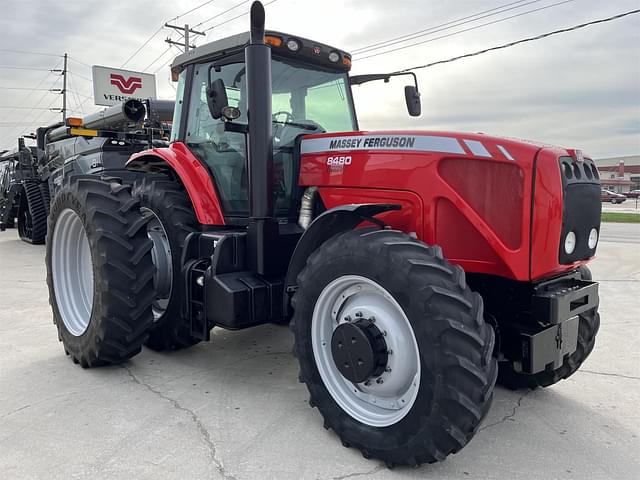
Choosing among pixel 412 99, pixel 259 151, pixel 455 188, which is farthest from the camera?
pixel 412 99

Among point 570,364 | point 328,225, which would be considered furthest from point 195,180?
point 570,364

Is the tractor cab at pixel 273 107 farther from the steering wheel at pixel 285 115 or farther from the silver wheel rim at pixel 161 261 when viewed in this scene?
the silver wheel rim at pixel 161 261

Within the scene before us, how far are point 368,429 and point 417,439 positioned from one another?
0.32 metres

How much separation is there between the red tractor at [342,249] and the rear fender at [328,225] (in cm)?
1

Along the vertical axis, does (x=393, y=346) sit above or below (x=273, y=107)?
below

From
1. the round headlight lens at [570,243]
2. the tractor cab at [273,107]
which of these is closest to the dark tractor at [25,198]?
the tractor cab at [273,107]

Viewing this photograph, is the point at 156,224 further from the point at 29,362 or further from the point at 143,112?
the point at 143,112

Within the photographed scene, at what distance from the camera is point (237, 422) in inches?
122

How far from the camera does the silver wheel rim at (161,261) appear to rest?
13.6ft

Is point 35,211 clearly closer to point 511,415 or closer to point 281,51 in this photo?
point 281,51

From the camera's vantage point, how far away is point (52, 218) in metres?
4.38

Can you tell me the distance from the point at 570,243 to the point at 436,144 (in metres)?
0.92

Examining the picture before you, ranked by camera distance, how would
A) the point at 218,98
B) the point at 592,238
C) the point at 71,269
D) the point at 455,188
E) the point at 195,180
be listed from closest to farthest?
the point at 455,188
the point at 592,238
the point at 218,98
the point at 195,180
the point at 71,269

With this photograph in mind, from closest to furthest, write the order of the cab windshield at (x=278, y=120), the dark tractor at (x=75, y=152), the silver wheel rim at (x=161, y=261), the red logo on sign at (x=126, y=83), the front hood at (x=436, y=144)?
1. the front hood at (x=436, y=144)
2. the cab windshield at (x=278, y=120)
3. the silver wheel rim at (x=161, y=261)
4. the dark tractor at (x=75, y=152)
5. the red logo on sign at (x=126, y=83)
